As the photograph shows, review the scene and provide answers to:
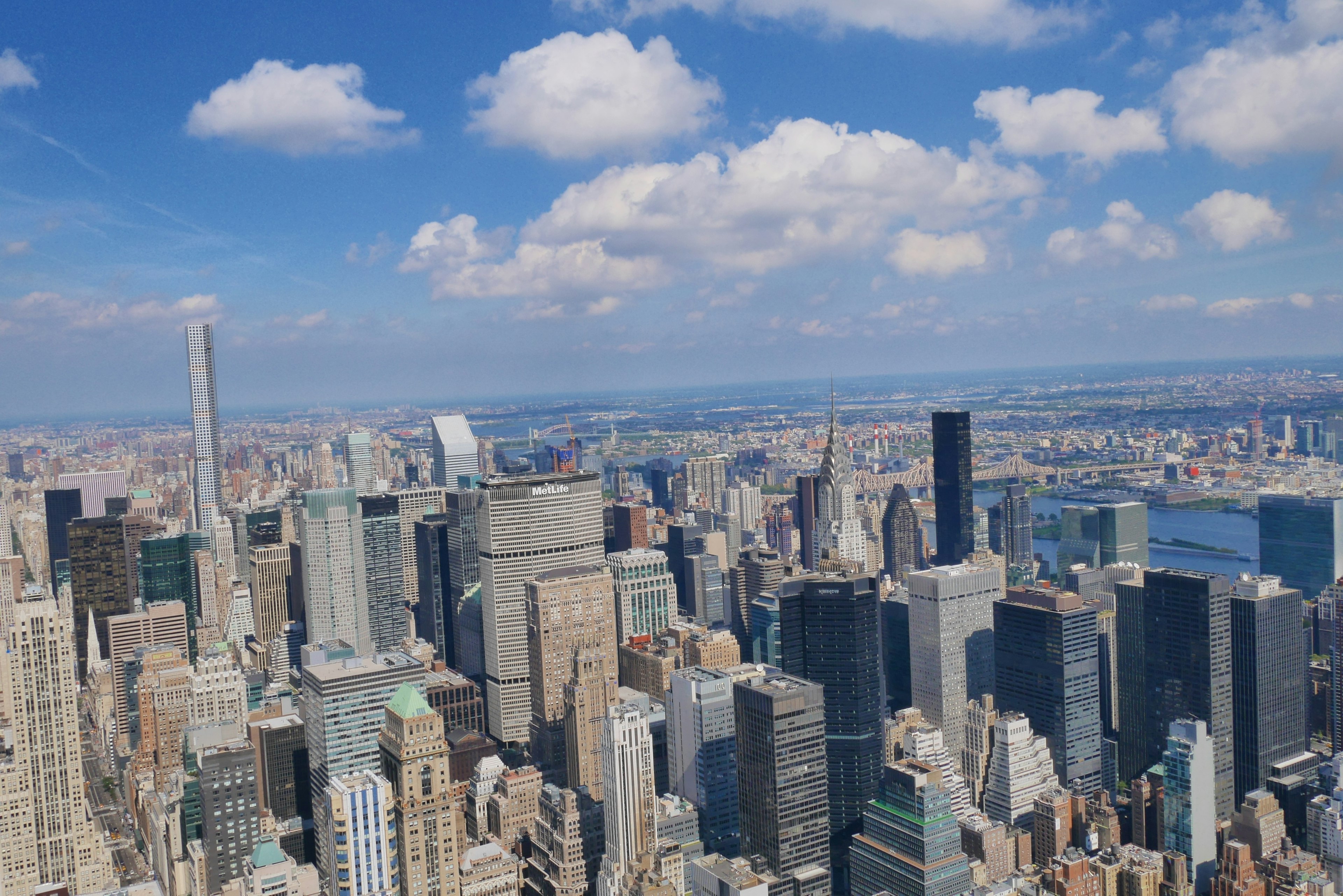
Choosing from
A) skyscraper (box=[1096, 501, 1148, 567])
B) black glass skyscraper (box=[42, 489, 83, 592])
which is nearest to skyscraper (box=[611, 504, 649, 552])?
skyscraper (box=[1096, 501, 1148, 567])

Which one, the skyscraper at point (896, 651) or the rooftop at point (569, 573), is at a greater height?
the rooftop at point (569, 573)

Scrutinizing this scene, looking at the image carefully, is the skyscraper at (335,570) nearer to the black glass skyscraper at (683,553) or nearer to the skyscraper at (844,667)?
the black glass skyscraper at (683,553)

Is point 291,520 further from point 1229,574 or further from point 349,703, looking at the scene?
point 1229,574

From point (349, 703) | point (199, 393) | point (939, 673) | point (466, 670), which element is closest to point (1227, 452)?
point (939, 673)

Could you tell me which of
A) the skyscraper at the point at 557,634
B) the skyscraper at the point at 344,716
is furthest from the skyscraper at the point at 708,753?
the skyscraper at the point at 344,716

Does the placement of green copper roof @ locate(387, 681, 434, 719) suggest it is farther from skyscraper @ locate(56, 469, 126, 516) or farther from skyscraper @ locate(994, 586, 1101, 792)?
skyscraper @ locate(56, 469, 126, 516)

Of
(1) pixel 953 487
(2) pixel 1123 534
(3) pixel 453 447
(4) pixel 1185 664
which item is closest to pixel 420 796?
(4) pixel 1185 664

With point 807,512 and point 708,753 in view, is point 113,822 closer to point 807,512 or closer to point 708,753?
point 708,753

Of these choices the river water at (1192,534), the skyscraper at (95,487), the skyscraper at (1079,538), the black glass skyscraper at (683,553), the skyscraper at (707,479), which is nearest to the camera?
the river water at (1192,534)
